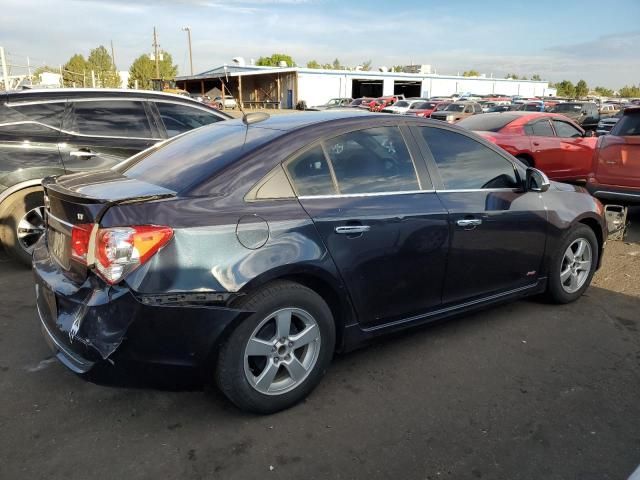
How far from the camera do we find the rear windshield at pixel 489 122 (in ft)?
33.1

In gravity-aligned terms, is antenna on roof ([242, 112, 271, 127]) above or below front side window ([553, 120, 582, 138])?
above

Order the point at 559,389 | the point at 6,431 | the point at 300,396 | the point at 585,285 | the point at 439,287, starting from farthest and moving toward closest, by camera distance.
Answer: the point at 585,285 < the point at 439,287 < the point at 559,389 < the point at 300,396 < the point at 6,431

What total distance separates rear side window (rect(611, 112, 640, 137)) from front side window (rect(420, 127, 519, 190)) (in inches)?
166

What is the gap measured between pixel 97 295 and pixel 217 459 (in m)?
1.00

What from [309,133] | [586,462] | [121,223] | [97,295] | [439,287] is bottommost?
[586,462]

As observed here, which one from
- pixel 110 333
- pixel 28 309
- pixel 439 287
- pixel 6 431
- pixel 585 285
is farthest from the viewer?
pixel 585 285

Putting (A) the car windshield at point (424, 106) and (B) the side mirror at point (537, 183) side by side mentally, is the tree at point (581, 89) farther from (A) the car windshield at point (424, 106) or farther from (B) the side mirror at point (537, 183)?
(B) the side mirror at point (537, 183)

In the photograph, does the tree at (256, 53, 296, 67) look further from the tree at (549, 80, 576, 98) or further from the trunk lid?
the trunk lid

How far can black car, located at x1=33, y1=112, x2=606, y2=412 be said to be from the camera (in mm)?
2557

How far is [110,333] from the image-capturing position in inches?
99.7

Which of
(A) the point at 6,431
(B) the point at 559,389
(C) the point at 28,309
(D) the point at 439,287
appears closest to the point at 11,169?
(C) the point at 28,309

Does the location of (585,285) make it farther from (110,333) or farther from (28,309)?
(28,309)

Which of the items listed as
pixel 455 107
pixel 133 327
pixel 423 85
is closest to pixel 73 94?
pixel 133 327

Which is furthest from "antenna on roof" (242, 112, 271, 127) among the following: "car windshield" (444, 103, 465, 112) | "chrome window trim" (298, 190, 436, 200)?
"car windshield" (444, 103, 465, 112)
